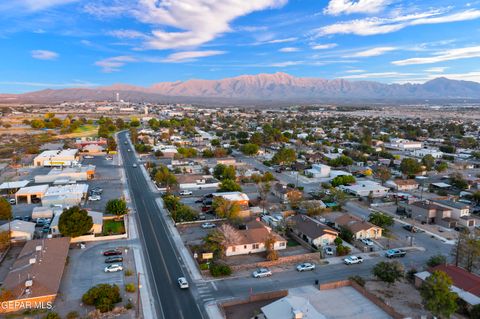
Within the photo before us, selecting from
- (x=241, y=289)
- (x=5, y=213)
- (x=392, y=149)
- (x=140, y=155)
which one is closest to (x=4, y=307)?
(x=241, y=289)

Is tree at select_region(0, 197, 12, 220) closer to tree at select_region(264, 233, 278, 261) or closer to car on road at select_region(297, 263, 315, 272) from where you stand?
tree at select_region(264, 233, 278, 261)

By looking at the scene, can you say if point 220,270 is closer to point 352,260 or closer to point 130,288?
point 130,288

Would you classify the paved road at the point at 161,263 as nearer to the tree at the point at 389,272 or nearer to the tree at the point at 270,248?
the tree at the point at 270,248

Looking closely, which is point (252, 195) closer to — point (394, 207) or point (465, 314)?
point (394, 207)

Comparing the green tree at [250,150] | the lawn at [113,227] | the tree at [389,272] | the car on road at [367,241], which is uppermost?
the green tree at [250,150]

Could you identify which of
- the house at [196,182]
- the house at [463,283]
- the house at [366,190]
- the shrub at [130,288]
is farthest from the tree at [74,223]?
the house at [366,190]

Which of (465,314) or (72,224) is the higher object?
(72,224)
